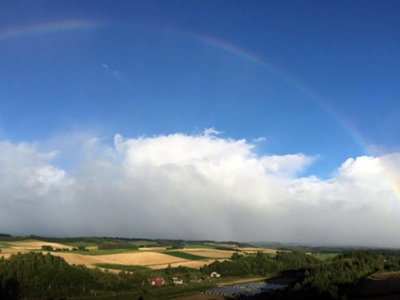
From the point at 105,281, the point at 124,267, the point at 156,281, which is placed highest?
the point at 124,267

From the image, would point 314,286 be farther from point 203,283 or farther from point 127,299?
point 203,283

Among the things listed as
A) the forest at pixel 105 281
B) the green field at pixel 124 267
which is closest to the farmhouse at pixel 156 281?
the forest at pixel 105 281

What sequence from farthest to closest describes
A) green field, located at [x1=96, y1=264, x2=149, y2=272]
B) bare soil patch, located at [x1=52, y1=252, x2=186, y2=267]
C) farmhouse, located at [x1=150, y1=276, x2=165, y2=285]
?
bare soil patch, located at [x1=52, y1=252, x2=186, y2=267]
green field, located at [x1=96, y1=264, x2=149, y2=272]
farmhouse, located at [x1=150, y1=276, x2=165, y2=285]

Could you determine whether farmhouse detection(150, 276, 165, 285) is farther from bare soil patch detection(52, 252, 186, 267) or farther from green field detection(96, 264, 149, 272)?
bare soil patch detection(52, 252, 186, 267)

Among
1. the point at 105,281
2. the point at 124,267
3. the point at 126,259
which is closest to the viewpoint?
the point at 105,281

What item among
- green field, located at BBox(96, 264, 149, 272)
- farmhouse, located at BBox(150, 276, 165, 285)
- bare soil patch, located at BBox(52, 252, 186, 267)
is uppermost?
bare soil patch, located at BBox(52, 252, 186, 267)

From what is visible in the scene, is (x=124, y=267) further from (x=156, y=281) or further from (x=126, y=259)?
(x=156, y=281)

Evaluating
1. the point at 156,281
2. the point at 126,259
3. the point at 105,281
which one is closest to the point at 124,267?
the point at 126,259

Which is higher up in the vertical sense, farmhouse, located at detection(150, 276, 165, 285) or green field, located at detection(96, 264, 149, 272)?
green field, located at detection(96, 264, 149, 272)

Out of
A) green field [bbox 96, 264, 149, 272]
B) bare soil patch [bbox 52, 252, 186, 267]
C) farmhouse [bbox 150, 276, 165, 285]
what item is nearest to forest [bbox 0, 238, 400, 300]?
farmhouse [bbox 150, 276, 165, 285]

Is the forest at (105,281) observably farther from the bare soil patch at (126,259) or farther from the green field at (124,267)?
the bare soil patch at (126,259)

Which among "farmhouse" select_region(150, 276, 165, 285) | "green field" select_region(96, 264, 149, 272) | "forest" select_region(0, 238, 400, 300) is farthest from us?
"green field" select_region(96, 264, 149, 272)

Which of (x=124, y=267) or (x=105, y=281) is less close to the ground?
(x=124, y=267)
